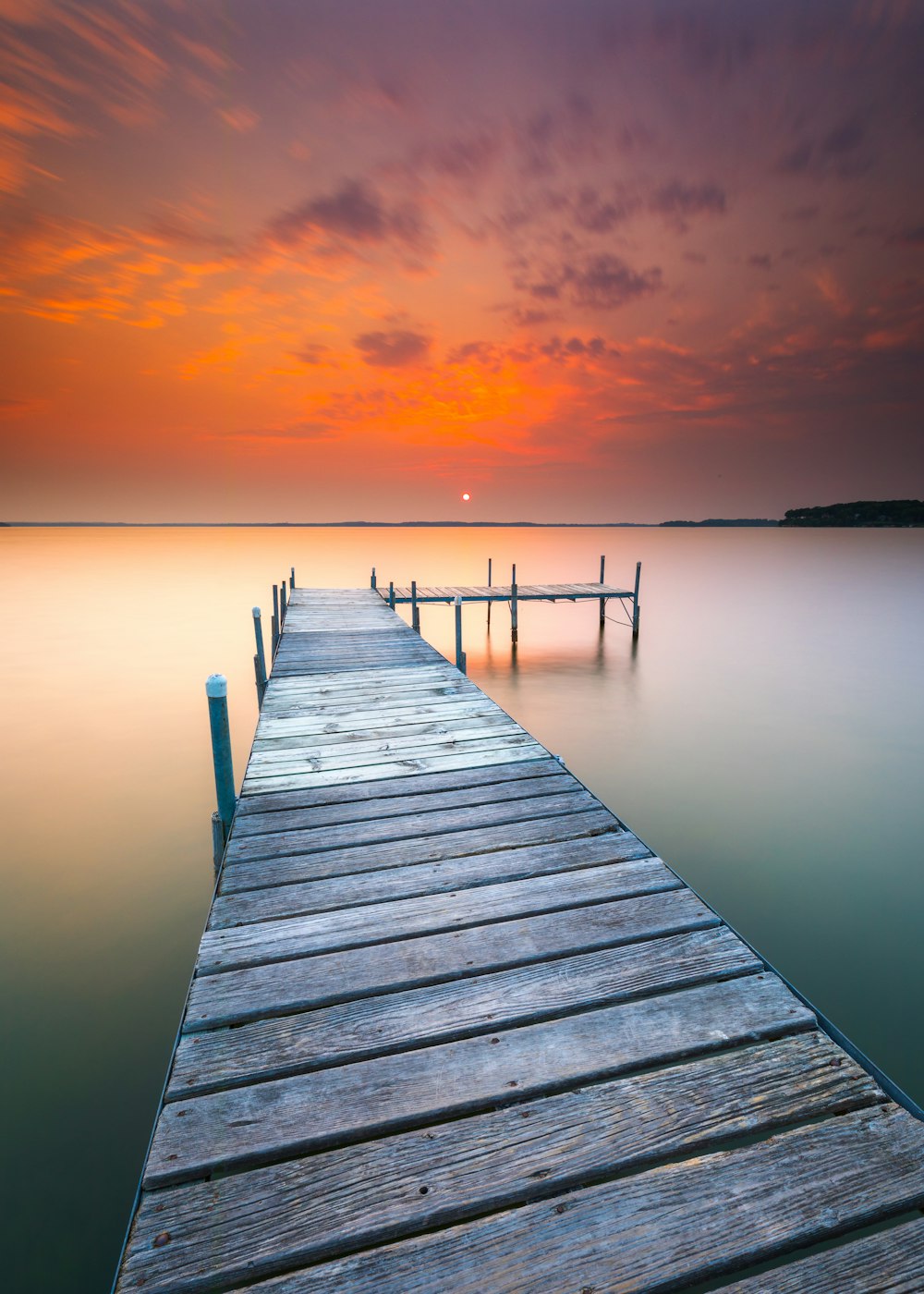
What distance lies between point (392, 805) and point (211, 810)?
5.00 metres

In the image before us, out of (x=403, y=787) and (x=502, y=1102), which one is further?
Result: (x=403, y=787)

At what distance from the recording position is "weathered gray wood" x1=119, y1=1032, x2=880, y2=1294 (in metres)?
1.77

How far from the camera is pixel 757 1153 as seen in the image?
2029 millimetres

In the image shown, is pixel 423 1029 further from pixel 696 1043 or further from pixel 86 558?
pixel 86 558

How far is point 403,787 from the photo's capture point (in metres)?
4.84

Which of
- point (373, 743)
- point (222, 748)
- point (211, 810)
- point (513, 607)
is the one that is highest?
point (222, 748)

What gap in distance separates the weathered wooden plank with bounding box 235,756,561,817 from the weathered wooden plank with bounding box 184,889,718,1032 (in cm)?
159

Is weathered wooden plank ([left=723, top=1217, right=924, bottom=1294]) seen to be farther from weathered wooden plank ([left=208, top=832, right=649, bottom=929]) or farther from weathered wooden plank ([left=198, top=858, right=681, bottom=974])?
weathered wooden plank ([left=208, top=832, right=649, bottom=929])

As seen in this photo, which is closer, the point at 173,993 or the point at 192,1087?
the point at 192,1087

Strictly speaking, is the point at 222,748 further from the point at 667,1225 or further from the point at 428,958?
the point at 667,1225

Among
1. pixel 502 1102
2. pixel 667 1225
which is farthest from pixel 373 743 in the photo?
pixel 667 1225

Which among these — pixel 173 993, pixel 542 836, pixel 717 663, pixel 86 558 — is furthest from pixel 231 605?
pixel 86 558

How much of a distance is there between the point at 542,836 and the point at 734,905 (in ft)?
11.3

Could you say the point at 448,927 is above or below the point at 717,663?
above
